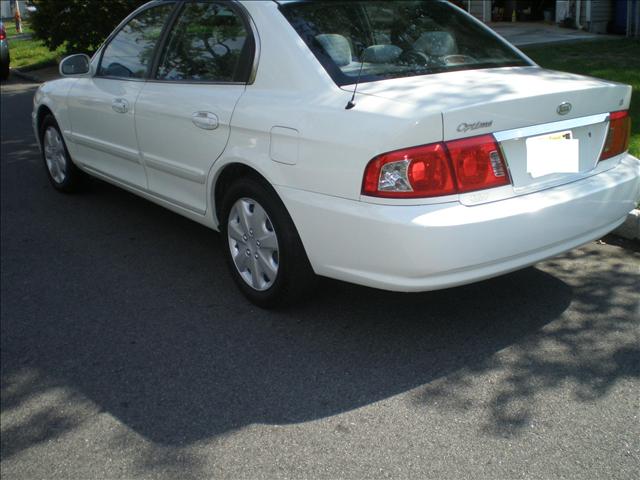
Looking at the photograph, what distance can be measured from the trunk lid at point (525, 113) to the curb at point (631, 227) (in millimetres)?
1240

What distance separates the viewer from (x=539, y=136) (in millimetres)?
3840

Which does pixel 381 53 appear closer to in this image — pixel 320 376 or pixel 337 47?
pixel 337 47

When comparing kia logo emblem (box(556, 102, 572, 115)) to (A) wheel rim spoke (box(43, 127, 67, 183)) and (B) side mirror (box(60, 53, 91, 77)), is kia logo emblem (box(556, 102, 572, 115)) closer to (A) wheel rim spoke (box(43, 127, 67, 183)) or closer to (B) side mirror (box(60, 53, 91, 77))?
(B) side mirror (box(60, 53, 91, 77))

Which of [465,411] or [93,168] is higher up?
[93,168]

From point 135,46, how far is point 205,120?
4.65 feet

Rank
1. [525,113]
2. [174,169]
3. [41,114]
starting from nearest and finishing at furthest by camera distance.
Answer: [525,113] < [174,169] < [41,114]

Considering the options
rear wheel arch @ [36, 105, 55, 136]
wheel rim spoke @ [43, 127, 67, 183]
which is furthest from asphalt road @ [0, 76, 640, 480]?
rear wheel arch @ [36, 105, 55, 136]

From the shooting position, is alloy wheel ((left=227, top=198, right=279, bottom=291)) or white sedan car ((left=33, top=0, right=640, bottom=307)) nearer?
white sedan car ((left=33, top=0, right=640, bottom=307))

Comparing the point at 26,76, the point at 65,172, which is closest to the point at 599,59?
the point at 65,172

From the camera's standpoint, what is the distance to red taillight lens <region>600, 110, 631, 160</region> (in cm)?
423

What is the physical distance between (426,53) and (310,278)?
133cm

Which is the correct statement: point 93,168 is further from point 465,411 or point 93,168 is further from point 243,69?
point 465,411

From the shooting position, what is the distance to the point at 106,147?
19.8ft

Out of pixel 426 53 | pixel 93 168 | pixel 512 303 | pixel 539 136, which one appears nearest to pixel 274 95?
pixel 426 53
